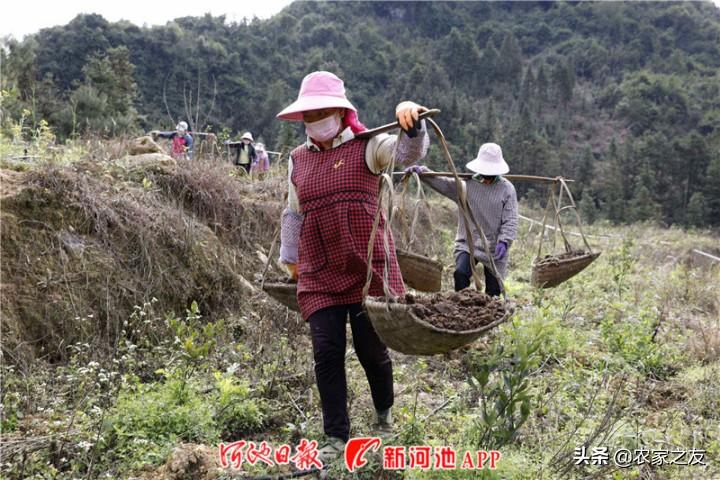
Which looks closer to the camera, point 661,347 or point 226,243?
point 661,347

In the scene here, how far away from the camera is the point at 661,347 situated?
5.16m

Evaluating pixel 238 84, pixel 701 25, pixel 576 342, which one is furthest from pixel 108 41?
pixel 701 25

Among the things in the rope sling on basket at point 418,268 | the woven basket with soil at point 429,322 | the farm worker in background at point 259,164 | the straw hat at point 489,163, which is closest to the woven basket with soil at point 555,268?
the straw hat at point 489,163

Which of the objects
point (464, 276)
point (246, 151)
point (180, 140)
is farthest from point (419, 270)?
point (246, 151)

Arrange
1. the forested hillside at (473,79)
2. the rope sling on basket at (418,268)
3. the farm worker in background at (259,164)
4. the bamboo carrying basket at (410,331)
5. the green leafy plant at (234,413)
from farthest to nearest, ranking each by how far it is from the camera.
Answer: the forested hillside at (473,79), the farm worker in background at (259,164), the rope sling on basket at (418,268), the green leafy plant at (234,413), the bamboo carrying basket at (410,331)

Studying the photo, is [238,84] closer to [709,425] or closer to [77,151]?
[77,151]

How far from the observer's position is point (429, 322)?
7.88ft

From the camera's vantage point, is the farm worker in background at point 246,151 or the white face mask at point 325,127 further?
the farm worker in background at point 246,151

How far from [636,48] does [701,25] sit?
35.7 feet

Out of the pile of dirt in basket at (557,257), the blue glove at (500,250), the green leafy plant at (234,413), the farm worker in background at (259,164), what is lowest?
the green leafy plant at (234,413)

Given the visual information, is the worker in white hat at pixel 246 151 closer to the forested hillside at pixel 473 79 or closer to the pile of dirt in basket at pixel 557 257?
the forested hillside at pixel 473 79

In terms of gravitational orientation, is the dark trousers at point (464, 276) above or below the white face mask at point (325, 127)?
below

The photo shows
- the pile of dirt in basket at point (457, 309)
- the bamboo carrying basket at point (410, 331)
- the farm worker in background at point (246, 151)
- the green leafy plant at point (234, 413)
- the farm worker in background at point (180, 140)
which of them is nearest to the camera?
the bamboo carrying basket at point (410, 331)

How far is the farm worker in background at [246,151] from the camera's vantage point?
Result: 10.6 meters
